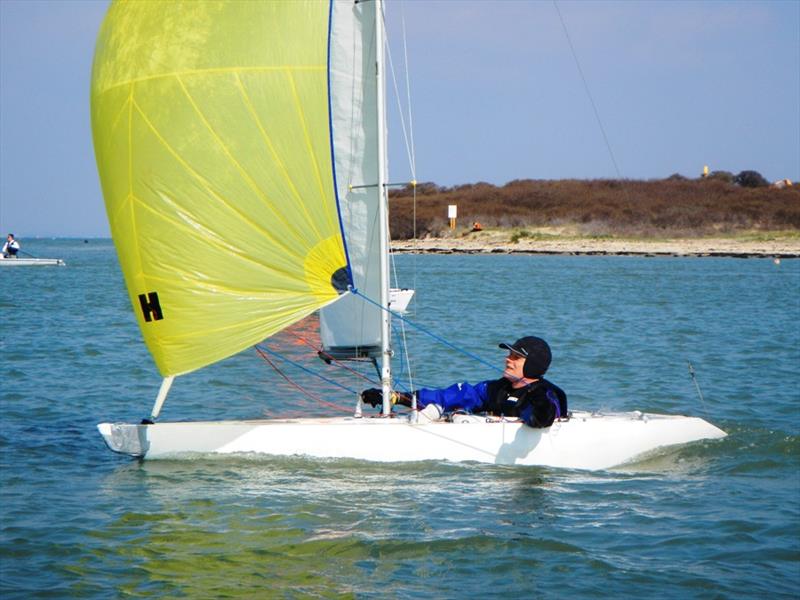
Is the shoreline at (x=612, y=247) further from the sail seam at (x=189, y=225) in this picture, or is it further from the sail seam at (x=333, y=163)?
the sail seam at (x=189, y=225)

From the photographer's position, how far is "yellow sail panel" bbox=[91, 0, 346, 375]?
930cm

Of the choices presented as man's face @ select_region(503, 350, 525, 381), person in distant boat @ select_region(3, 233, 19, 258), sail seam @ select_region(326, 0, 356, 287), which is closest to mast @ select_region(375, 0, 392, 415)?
sail seam @ select_region(326, 0, 356, 287)

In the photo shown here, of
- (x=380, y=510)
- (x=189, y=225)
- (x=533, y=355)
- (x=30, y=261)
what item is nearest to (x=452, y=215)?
(x=30, y=261)

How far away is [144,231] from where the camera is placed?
9.45 meters

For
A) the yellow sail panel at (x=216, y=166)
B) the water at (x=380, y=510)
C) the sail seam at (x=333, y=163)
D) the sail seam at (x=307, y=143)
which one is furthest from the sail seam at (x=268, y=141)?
the water at (x=380, y=510)

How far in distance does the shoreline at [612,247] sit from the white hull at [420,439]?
46.2m

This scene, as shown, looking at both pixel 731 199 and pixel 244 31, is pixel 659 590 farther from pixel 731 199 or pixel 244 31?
pixel 731 199

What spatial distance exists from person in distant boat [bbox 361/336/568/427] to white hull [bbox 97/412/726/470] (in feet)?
0.67

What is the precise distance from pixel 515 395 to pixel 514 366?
295 mm

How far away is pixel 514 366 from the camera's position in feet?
32.0

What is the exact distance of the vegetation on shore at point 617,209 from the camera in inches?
2884

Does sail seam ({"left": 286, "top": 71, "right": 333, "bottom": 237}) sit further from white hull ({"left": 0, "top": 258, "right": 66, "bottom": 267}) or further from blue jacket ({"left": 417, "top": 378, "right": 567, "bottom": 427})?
white hull ({"left": 0, "top": 258, "right": 66, "bottom": 267})

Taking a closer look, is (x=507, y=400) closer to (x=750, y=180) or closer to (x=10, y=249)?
(x=10, y=249)

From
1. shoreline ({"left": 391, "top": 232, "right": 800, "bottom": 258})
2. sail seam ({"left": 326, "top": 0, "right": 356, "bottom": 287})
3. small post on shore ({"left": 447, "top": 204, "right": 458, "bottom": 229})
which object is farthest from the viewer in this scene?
small post on shore ({"left": 447, "top": 204, "right": 458, "bottom": 229})
